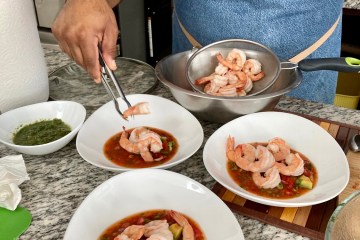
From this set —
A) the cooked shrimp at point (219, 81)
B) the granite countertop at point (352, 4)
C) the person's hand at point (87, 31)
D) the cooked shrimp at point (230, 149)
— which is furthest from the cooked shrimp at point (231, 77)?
the granite countertop at point (352, 4)

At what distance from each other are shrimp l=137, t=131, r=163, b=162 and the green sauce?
0.27m

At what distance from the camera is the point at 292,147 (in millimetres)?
1254

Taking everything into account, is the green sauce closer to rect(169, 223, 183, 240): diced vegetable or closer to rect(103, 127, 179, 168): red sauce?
rect(103, 127, 179, 168): red sauce

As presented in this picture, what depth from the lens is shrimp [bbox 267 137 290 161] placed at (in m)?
1.16

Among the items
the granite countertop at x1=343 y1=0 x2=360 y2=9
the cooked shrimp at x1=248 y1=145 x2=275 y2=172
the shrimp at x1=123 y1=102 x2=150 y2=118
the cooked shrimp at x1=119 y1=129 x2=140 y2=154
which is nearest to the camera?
the cooked shrimp at x1=248 y1=145 x2=275 y2=172

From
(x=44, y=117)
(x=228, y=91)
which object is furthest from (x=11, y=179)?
(x=228, y=91)

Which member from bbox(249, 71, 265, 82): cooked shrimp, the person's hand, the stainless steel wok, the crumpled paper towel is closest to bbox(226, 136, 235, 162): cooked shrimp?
the stainless steel wok

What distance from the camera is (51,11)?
2.68 meters

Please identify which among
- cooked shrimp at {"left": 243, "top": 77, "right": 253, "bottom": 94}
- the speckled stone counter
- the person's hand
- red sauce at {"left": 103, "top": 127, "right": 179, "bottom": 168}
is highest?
the person's hand

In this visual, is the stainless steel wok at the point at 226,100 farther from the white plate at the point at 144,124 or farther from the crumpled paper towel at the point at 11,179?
the crumpled paper towel at the point at 11,179

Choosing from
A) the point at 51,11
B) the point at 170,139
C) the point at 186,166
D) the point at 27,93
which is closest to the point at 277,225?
the point at 186,166

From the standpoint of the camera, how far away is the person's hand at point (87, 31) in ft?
4.23

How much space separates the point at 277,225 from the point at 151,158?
41 cm

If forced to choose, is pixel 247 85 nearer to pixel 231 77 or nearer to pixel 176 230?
pixel 231 77
